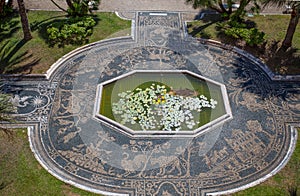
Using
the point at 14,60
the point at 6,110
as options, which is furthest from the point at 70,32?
the point at 6,110

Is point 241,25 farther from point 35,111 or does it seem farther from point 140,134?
point 35,111

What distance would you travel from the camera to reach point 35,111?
20297 mm

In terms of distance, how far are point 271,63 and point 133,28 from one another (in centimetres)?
977

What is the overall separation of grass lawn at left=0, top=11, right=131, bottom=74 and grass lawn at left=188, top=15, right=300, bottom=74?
5351mm

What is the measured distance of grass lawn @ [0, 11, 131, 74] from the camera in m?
22.7

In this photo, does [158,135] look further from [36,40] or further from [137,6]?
[137,6]

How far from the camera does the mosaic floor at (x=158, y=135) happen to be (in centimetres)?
1733

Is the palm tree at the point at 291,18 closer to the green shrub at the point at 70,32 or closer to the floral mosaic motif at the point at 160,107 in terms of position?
the floral mosaic motif at the point at 160,107

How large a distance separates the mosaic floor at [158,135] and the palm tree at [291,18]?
2.71 m

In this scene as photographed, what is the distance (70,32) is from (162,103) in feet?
28.7

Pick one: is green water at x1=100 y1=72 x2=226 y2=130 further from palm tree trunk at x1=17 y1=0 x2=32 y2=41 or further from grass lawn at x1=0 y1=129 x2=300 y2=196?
palm tree trunk at x1=17 y1=0 x2=32 y2=41

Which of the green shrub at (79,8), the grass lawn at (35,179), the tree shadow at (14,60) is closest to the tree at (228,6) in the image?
the green shrub at (79,8)

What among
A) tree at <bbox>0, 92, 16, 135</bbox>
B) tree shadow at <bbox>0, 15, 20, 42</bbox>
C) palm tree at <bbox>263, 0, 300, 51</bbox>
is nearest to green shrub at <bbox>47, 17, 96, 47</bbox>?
tree shadow at <bbox>0, 15, 20, 42</bbox>

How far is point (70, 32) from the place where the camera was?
80.9 feet
